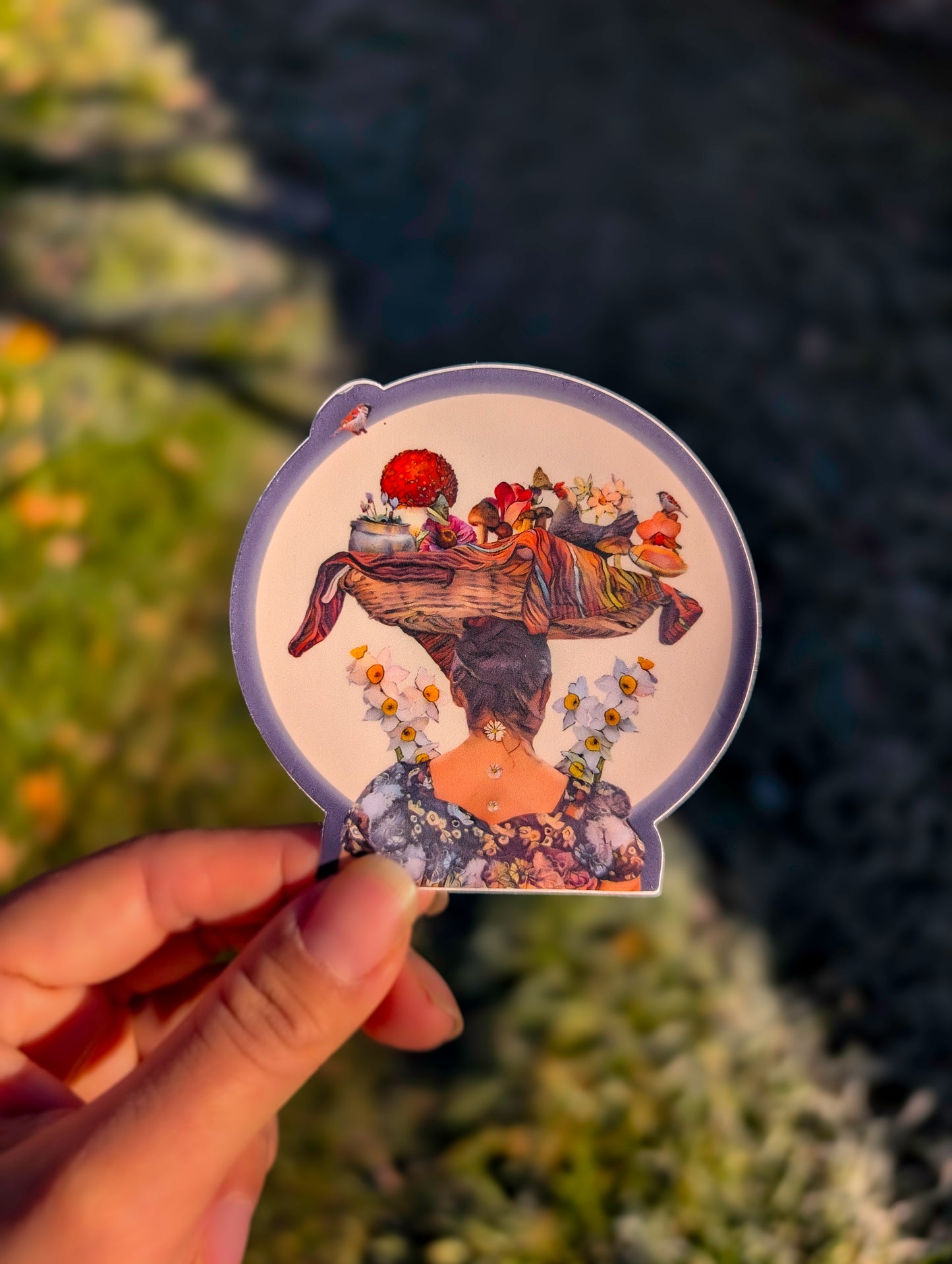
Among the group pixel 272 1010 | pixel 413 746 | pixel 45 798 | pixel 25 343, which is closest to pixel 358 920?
pixel 272 1010

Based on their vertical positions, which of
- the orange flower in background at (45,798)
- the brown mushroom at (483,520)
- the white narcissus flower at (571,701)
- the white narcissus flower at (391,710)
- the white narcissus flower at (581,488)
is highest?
the white narcissus flower at (581,488)

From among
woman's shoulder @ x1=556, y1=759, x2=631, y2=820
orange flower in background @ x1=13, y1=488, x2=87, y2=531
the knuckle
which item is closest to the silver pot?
woman's shoulder @ x1=556, y1=759, x2=631, y2=820

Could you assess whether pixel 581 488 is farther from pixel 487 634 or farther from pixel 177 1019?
pixel 177 1019

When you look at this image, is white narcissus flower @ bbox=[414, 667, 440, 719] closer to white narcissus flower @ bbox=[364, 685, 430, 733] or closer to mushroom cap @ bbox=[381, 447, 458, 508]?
white narcissus flower @ bbox=[364, 685, 430, 733]

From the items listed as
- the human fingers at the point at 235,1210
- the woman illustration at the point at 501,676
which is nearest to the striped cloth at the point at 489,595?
the woman illustration at the point at 501,676

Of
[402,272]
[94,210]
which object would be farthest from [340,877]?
[94,210]

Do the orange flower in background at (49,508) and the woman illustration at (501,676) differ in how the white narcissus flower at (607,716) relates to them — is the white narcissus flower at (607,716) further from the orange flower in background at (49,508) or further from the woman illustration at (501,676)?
the orange flower in background at (49,508)

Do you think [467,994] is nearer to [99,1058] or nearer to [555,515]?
[99,1058]
